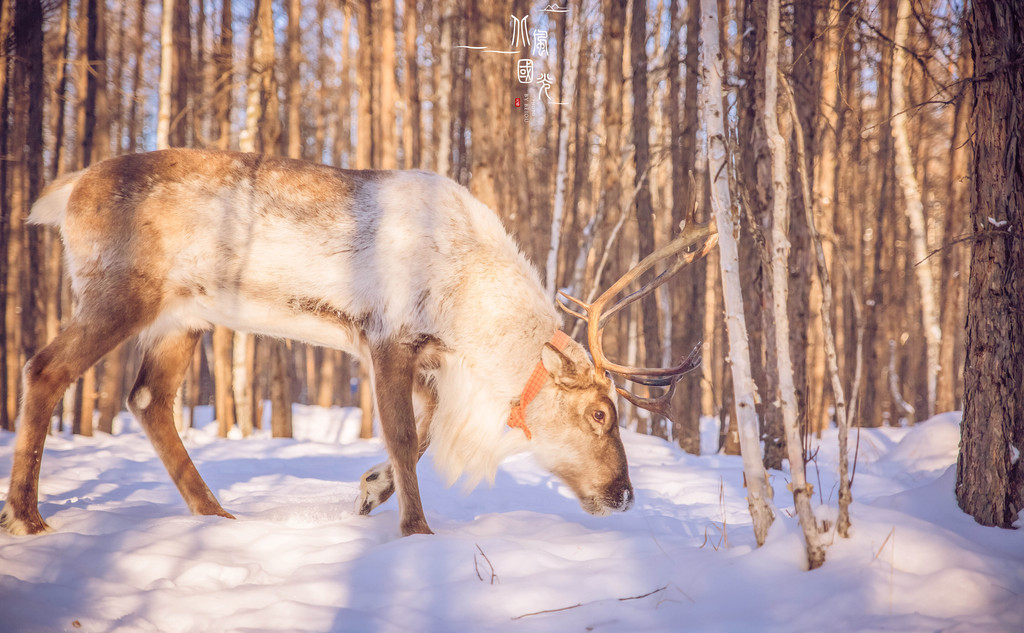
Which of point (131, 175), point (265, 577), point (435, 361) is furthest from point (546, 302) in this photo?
point (131, 175)

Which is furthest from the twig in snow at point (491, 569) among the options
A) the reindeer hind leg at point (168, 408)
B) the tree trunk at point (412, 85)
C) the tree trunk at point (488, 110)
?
the tree trunk at point (412, 85)

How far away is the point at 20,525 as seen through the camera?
8.99 ft

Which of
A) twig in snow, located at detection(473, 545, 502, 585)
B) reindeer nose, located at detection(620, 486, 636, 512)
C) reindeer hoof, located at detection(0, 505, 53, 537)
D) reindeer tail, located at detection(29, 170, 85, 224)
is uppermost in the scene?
reindeer tail, located at detection(29, 170, 85, 224)

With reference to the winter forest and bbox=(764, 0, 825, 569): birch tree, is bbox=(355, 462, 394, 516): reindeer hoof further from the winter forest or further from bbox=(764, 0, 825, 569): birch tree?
bbox=(764, 0, 825, 569): birch tree

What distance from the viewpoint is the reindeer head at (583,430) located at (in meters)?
3.37

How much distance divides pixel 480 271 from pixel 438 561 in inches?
56.2

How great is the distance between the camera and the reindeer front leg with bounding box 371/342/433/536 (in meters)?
3.01

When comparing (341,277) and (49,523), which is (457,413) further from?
(49,523)

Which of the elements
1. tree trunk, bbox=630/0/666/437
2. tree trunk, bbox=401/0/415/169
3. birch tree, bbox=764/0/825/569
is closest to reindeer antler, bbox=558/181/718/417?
birch tree, bbox=764/0/825/569

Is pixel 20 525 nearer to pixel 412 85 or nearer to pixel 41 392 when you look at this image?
pixel 41 392

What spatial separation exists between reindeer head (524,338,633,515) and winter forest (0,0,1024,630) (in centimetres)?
55

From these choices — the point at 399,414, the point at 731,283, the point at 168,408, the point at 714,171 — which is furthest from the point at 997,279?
the point at 168,408

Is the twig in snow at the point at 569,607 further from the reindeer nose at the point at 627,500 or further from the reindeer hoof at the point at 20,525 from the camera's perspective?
the reindeer hoof at the point at 20,525

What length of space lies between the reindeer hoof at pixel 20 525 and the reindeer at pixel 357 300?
0.22m
